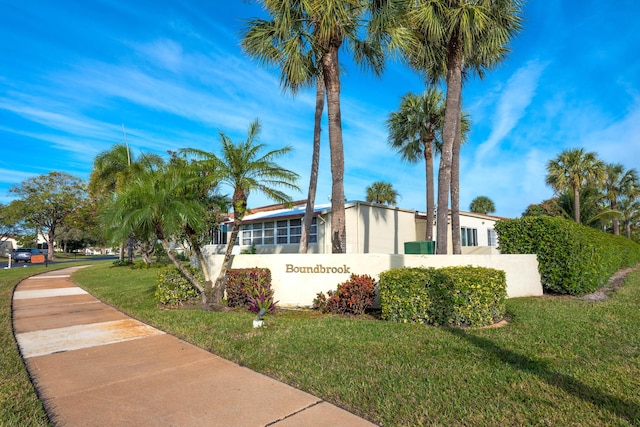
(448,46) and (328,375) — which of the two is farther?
(448,46)

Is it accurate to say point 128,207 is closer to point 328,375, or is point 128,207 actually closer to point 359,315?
point 359,315

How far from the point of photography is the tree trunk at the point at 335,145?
10.4m

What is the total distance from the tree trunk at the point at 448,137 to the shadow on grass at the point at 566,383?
5702mm

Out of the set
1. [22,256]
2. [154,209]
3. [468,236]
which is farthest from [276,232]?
[22,256]

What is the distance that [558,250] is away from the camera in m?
10.3

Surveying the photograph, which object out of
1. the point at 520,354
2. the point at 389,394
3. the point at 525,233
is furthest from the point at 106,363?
the point at 525,233

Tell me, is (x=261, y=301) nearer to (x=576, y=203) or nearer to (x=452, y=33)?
(x=452, y=33)

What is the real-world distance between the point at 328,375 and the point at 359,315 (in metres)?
3.89

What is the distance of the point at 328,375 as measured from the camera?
4.27 meters

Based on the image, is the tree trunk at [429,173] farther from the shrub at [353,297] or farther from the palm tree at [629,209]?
the palm tree at [629,209]

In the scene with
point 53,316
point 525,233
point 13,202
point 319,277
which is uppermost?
point 13,202

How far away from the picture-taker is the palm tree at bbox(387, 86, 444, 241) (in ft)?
58.0

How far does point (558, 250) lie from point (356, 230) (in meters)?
8.68

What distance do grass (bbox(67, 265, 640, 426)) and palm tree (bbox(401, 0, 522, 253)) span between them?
4.89 metres
